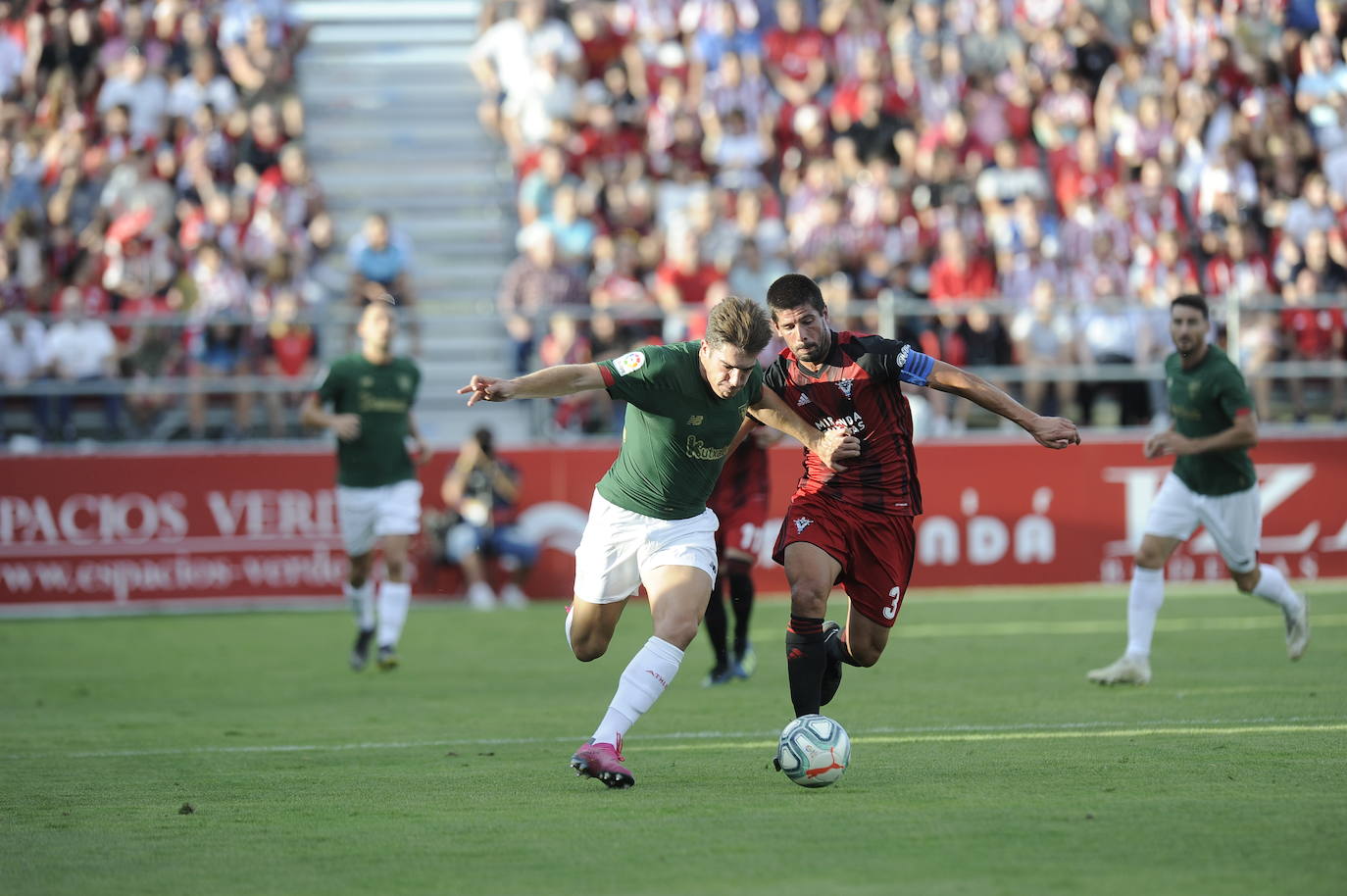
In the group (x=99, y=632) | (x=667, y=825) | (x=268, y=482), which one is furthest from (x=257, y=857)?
(x=268, y=482)

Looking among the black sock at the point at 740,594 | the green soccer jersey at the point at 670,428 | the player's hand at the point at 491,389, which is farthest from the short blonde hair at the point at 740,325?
the black sock at the point at 740,594

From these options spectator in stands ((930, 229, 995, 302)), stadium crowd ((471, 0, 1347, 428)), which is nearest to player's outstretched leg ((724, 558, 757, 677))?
stadium crowd ((471, 0, 1347, 428))

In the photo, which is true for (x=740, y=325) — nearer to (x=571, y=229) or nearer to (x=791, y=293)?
(x=791, y=293)

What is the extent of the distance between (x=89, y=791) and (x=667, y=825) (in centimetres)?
289

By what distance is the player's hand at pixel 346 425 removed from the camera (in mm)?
12791

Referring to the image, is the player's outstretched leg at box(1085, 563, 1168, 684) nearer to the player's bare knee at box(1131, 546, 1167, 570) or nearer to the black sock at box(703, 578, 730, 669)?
the player's bare knee at box(1131, 546, 1167, 570)

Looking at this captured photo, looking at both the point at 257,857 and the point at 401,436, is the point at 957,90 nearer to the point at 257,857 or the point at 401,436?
the point at 401,436

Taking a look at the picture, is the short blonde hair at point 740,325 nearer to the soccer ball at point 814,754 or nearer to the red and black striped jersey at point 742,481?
the soccer ball at point 814,754

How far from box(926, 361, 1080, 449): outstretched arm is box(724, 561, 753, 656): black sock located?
13.1 ft

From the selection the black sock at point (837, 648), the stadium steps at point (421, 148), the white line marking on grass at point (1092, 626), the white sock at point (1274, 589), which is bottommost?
the white line marking on grass at point (1092, 626)

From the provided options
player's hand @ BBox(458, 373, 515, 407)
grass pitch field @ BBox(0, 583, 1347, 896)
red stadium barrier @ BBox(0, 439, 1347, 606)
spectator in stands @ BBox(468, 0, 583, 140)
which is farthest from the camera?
spectator in stands @ BBox(468, 0, 583, 140)

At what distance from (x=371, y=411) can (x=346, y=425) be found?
0.39 metres

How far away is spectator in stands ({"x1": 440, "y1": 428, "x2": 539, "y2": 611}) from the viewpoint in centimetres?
1789

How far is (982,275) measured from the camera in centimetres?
1984
